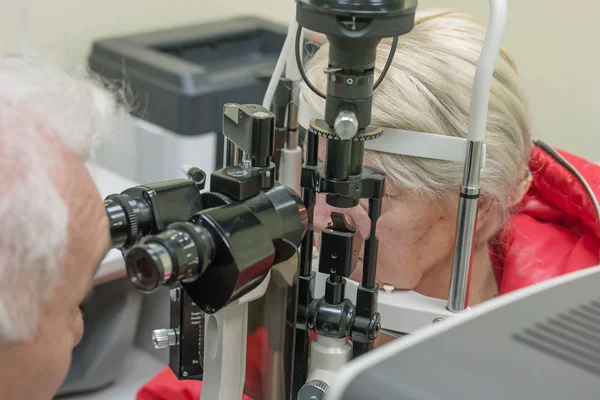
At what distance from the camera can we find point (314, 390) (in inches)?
33.3

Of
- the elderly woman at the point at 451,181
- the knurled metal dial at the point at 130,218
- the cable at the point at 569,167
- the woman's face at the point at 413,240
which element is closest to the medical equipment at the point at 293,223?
the knurled metal dial at the point at 130,218

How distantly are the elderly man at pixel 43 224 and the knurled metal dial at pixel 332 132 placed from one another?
0.23 meters

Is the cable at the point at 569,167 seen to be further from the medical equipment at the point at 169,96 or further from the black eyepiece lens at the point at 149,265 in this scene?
the black eyepiece lens at the point at 149,265

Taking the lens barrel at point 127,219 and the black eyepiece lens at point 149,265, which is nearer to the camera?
the black eyepiece lens at point 149,265

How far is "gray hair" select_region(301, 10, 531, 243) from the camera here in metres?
1.12

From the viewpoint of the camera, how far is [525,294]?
1.92ft

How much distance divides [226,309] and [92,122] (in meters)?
0.24

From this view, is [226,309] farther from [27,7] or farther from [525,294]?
[27,7]

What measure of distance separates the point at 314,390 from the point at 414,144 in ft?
1.28

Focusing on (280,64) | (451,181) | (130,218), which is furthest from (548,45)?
(130,218)

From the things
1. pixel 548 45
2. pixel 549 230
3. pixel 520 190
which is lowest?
pixel 549 230

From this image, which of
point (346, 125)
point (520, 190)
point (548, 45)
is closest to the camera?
point (346, 125)

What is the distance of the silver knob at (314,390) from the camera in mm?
842

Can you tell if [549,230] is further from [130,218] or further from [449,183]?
[130,218]
